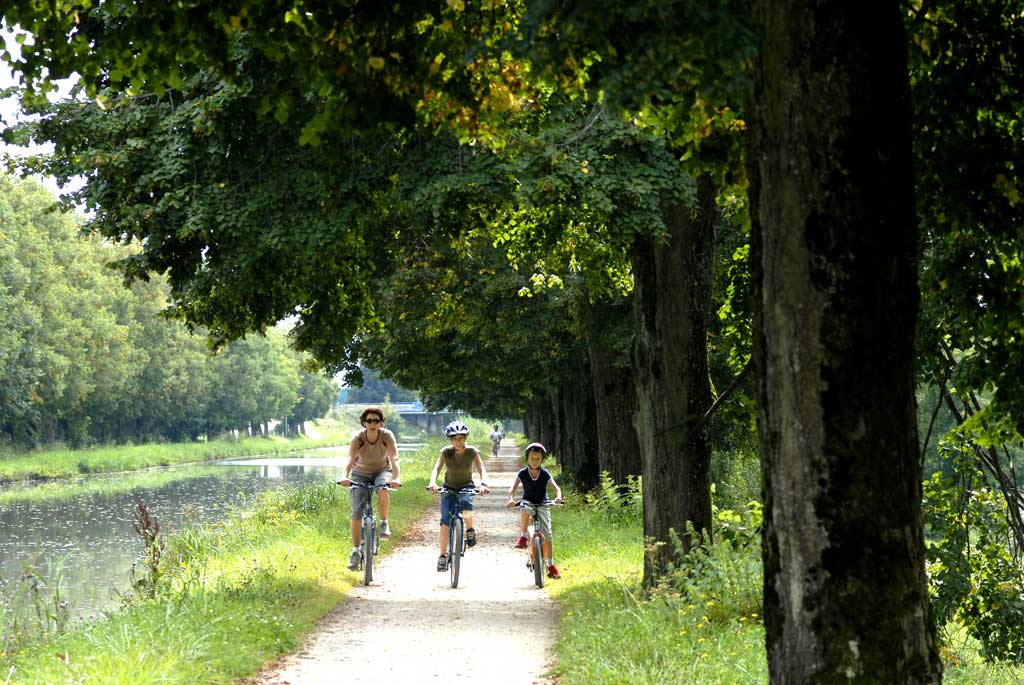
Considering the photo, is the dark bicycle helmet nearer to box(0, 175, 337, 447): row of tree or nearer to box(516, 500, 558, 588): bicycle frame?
box(516, 500, 558, 588): bicycle frame

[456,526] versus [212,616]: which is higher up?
[456,526]

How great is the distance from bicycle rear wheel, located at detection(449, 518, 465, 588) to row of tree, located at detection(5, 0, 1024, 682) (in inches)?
116

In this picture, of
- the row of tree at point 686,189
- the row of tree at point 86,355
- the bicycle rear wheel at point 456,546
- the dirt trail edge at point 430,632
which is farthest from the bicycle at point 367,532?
the row of tree at point 86,355

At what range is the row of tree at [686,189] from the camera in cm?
489

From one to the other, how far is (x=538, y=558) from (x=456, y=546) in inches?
38.0

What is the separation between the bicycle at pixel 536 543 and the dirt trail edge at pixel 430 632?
0.73 ft

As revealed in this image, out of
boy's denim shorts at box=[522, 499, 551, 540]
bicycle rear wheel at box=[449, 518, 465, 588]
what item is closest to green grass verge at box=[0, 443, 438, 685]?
bicycle rear wheel at box=[449, 518, 465, 588]

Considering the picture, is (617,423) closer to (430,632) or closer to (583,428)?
(583,428)

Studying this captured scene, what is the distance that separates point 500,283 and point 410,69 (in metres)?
15.9

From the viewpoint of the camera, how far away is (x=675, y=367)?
12180mm

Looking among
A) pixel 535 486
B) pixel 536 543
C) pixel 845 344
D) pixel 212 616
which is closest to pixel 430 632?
pixel 212 616

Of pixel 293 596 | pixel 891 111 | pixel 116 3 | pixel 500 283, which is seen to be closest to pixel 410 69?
pixel 116 3

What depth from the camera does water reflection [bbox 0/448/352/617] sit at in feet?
66.9

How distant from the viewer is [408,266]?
2411 centimetres
